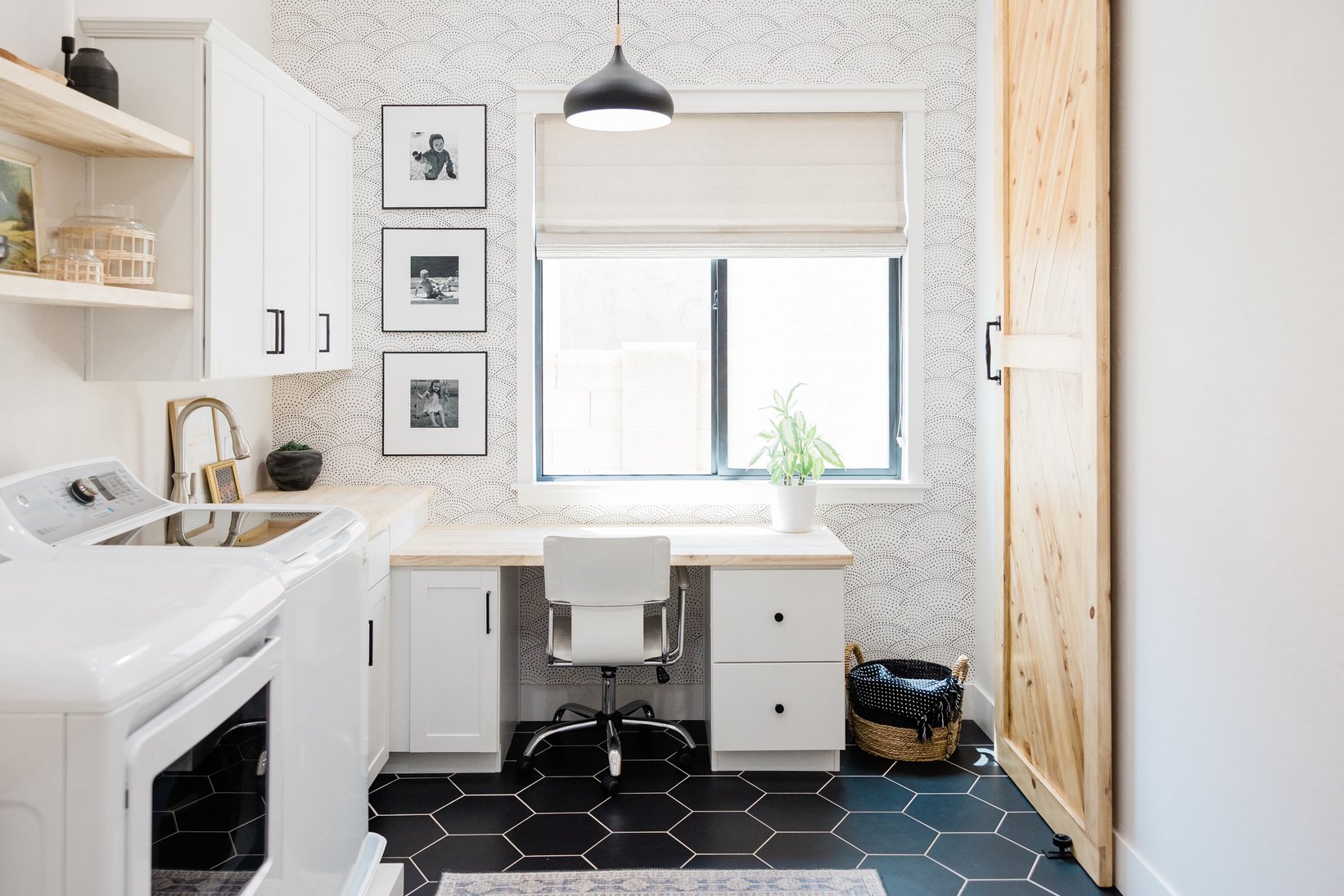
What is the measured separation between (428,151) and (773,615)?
82.7 inches

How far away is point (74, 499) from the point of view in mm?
2045

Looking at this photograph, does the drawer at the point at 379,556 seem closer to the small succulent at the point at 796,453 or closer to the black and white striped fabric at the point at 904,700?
the small succulent at the point at 796,453

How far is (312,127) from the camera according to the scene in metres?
3.12

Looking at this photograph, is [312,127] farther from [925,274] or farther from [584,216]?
[925,274]

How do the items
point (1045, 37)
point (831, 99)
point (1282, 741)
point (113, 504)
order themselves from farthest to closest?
point (831, 99), point (1045, 37), point (113, 504), point (1282, 741)

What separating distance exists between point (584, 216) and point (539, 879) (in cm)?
227

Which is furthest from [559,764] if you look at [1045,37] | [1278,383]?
[1045,37]

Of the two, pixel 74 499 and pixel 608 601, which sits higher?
pixel 74 499

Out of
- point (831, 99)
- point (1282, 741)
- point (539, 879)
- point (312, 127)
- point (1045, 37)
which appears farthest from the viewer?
point (831, 99)

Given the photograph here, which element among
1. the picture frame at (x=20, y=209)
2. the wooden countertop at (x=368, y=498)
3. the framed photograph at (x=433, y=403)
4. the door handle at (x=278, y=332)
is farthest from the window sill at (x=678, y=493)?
→ the picture frame at (x=20, y=209)

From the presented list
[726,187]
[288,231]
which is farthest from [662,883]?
[726,187]

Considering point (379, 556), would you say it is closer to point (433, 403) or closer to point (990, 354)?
point (433, 403)

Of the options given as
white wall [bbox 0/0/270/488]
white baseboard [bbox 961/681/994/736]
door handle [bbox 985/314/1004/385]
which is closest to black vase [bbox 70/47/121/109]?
white wall [bbox 0/0/270/488]

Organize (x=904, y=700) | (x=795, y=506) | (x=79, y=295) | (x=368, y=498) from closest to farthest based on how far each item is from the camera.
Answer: (x=79, y=295), (x=904, y=700), (x=368, y=498), (x=795, y=506)
